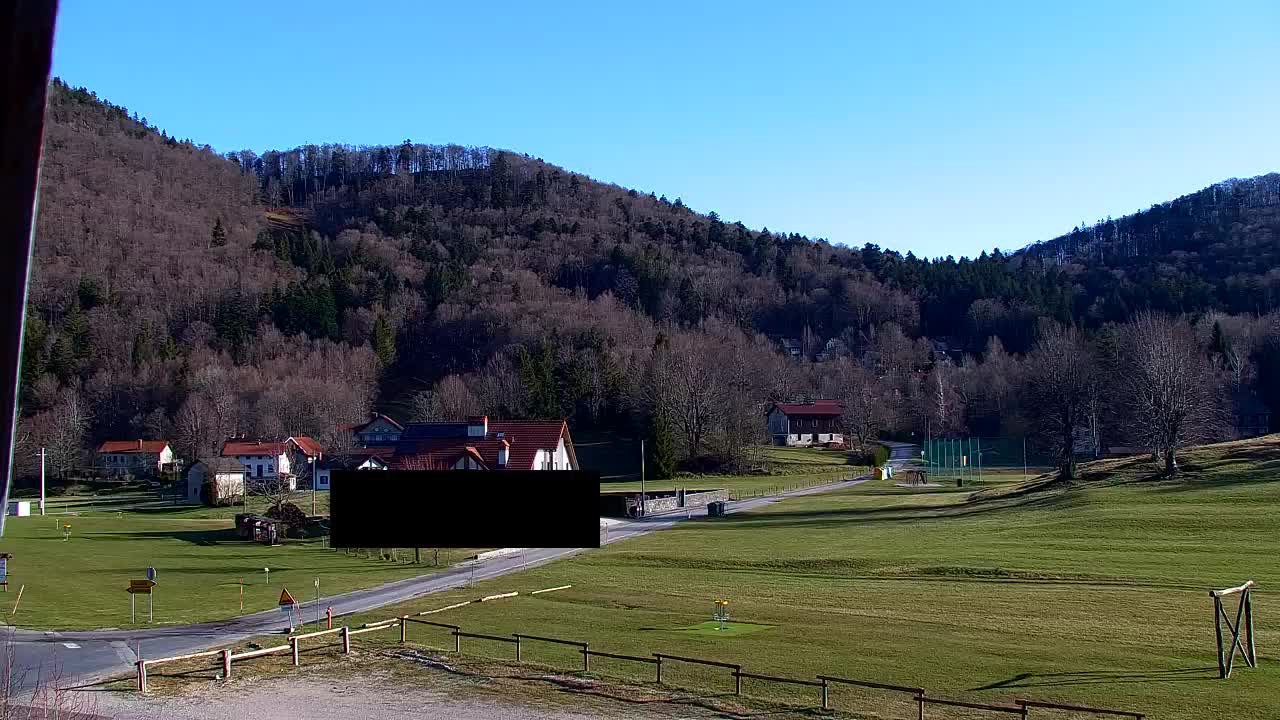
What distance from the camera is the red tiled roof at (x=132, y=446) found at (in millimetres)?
81812

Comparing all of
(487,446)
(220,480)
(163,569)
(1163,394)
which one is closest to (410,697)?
(487,446)

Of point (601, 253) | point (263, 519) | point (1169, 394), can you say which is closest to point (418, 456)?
point (263, 519)

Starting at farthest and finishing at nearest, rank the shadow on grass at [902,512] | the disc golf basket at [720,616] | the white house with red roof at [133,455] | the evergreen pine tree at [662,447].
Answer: the white house with red roof at [133,455] < the shadow on grass at [902,512] < the disc golf basket at [720,616] < the evergreen pine tree at [662,447]

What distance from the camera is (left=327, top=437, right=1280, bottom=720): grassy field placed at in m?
23.1

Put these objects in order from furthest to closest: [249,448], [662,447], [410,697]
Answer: [249,448] < [410,697] < [662,447]

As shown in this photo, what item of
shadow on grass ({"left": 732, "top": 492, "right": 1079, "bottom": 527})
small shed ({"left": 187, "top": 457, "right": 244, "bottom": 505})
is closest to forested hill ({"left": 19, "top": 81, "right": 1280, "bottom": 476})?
small shed ({"left": 187, "top": 457, "right": 244, "bottom": 505})

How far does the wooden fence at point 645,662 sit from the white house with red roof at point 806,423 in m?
87.3

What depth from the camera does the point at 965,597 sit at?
3406 centimetres

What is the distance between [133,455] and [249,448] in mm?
22065

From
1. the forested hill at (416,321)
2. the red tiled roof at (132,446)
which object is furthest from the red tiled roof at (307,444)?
the red tiled roof at (132,446)

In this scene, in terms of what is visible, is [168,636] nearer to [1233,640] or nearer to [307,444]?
[307,444]

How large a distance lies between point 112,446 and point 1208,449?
3421 inches

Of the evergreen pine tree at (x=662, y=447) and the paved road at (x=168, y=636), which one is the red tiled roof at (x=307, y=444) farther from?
the evergreen pine tree at (x=662, y=447)

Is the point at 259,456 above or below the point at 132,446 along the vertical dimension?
below
